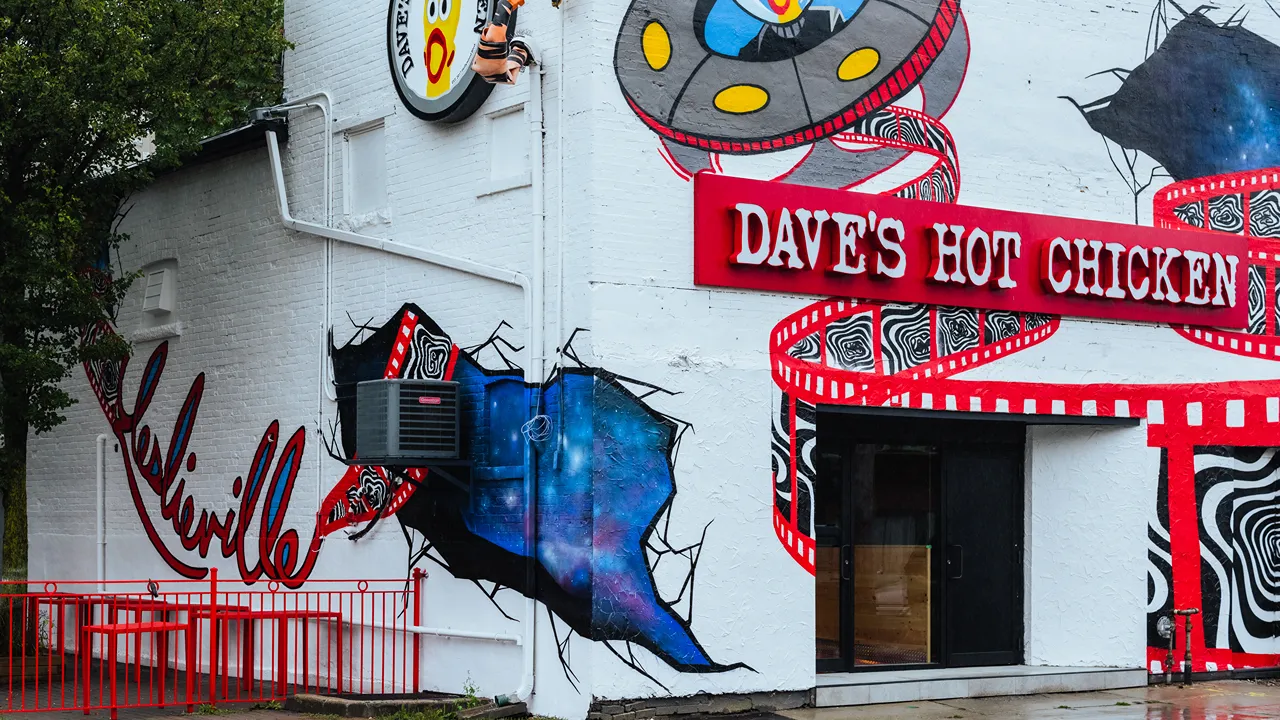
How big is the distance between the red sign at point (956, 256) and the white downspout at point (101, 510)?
8582mm

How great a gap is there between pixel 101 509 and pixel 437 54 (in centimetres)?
728

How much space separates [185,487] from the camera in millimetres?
16062

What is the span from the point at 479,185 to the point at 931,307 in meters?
4.05

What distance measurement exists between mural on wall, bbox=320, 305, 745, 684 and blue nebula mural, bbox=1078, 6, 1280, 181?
19.1 feet

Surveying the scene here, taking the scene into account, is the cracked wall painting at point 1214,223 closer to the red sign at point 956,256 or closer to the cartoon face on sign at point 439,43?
the red sign at point 956,256

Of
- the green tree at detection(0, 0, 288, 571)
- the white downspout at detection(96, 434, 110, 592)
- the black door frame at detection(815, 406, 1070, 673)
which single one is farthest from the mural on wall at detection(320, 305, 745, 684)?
the white downspout at detection(96, 434, 110, 592)

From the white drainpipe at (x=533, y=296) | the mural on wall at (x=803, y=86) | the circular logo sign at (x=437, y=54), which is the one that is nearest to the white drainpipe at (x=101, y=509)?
the circular logo sign at (x=437, y=54)

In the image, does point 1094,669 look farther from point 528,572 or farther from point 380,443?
point 380,443

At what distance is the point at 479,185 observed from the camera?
1284 centimetres

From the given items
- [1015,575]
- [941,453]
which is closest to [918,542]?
[941,453]

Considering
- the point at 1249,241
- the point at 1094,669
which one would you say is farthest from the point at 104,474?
the point at 1249,241

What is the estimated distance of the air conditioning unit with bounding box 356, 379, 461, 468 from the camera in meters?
12.2

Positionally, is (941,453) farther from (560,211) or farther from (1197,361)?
(560,211)

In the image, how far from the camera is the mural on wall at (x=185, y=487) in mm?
14664
